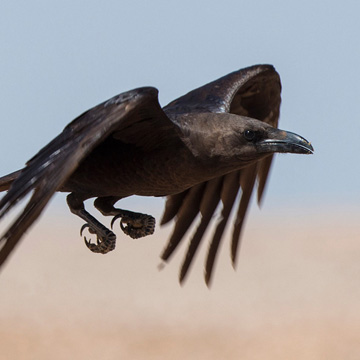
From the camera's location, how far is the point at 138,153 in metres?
9.95

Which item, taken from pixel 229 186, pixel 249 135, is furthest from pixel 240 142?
pixel 229 186

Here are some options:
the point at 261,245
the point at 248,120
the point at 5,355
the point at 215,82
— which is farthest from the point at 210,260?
the point at 261,245

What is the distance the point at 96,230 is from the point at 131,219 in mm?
341

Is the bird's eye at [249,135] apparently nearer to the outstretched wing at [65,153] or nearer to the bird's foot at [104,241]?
the outstretched wing at [65,153]

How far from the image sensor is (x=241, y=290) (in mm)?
21859

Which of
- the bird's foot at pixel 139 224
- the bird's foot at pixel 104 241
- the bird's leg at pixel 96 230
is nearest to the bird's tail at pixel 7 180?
the bird's leg at pixel 96 230

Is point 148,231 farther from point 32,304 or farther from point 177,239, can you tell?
point 32,304

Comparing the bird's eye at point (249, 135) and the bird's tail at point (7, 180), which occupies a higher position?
the bird's eye at point (249, 135)

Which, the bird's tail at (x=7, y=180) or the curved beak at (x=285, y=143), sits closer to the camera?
the curved beak at (x=285, y=143)

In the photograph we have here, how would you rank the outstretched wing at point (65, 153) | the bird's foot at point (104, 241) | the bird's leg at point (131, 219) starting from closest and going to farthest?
the outstretched wing at point (65, 153) → the bird's foot at point (104, 241) → the bird's leg at point (131, 219)

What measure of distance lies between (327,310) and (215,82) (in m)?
9.68

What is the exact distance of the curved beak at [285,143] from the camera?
966 cm

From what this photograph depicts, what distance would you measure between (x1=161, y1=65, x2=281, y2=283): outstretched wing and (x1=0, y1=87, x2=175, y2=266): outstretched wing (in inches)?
82.4

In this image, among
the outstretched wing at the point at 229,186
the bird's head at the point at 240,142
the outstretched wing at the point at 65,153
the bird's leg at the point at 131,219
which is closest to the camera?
the outstretched wing at the point at 65,153
